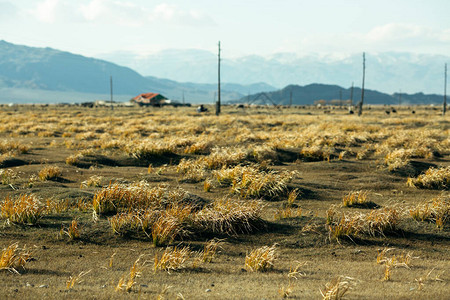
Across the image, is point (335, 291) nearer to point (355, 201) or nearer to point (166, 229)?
point (166, 229)

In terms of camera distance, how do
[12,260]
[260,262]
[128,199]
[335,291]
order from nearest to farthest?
[335,291], [12,260], [260,262], [128,199]

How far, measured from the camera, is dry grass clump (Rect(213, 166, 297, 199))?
1150 cm

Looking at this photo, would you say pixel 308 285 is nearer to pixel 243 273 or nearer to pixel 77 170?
pixel 243 273

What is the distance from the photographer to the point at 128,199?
9234mm

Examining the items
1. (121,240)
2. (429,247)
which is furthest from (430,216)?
(121,240)

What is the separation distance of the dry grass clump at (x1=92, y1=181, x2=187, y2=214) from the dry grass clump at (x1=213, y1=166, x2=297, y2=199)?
2.44 m

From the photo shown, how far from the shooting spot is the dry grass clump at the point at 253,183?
11.5m

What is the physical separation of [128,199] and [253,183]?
3.79 m

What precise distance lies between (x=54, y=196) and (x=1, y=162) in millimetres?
7456

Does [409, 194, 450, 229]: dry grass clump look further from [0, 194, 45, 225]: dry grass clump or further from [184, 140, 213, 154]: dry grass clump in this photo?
[184, 140, 213, 154]: dry grass clump

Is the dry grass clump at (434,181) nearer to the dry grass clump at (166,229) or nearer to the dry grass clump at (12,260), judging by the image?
the dry grass clump at (166,229)

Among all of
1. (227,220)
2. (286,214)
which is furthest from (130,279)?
(286,214)

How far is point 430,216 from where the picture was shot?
29.8ft

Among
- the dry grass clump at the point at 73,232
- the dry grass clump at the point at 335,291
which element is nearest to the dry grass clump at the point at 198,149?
the dry grass clump at the point at 73,232
